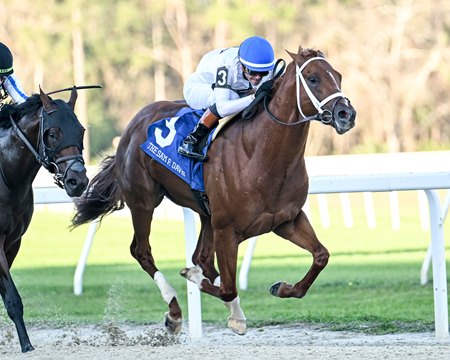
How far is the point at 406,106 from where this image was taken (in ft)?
128

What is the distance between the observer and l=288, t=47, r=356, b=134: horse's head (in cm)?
573

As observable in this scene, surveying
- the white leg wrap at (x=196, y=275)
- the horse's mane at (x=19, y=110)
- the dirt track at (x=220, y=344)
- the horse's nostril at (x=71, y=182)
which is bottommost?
the dirt track at (x=220, y=344)

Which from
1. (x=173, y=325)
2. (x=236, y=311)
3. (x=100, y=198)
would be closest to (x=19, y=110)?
(x=100, y=198)

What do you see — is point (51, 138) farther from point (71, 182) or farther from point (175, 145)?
point (175, 145)

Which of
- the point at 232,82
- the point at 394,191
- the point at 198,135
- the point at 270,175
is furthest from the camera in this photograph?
the point at 394,191

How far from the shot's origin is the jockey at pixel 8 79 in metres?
6.99

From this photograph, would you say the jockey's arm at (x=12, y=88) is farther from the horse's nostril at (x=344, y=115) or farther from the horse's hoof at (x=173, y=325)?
the horse's nostril at (x=344, y=115)

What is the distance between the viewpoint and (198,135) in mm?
6742

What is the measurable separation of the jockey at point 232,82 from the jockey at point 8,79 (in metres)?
1.10

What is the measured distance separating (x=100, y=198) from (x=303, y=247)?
1.98 metres

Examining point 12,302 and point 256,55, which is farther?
point 12,302

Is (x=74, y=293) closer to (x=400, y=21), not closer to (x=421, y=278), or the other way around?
(x=421, y=278)

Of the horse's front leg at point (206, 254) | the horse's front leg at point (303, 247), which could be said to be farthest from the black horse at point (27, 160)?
the horse's front leg at point (303, 247)

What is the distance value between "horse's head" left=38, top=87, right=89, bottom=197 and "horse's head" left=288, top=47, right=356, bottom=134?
1268mm
